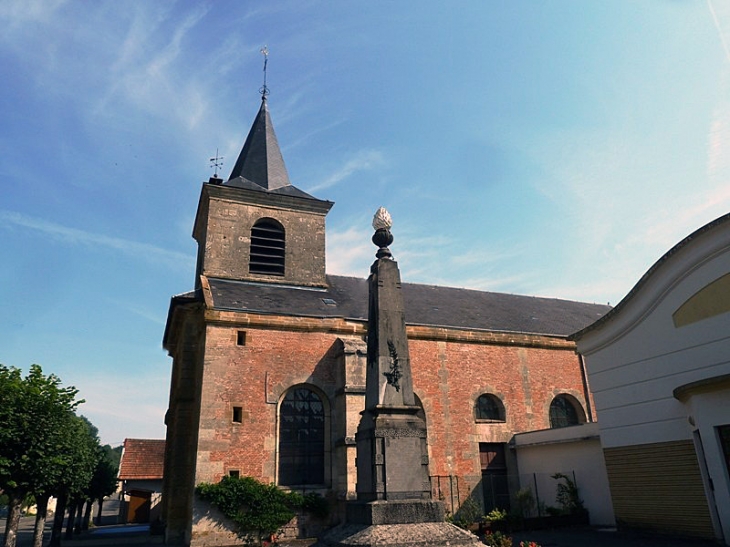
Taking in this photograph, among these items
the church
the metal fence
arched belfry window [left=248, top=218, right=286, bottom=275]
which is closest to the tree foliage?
the church

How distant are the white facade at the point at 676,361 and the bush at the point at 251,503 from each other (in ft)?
25.9

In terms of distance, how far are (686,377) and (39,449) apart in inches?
552

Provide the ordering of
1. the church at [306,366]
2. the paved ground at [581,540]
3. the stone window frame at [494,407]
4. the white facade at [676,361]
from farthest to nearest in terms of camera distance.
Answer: the stone window frame at [494,407] → the church at [306,366] → the paved ground at [581,540] → the white facade at [676,361]

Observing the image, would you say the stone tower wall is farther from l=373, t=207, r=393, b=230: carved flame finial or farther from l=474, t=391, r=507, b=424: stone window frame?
l=373, t=207, r=393, b=230: carved flame finial

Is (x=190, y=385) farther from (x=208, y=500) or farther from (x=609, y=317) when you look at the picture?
(x=609, y=317)

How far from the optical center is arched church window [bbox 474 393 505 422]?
55.8 ft

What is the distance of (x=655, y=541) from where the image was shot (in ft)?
33.6

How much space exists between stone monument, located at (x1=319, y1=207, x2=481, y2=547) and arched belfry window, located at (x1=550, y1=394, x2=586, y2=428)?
1228cm

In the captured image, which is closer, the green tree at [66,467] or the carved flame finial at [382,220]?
the carved flame finial at [382,220]

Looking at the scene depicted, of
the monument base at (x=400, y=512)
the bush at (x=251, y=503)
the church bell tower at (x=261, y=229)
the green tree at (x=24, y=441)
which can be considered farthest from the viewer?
the church bell tower at (x=261, y=229)

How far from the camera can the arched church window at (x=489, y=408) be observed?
17.0 meters

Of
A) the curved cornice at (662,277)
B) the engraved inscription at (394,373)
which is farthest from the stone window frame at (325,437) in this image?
the engraved inscription at (394,373)

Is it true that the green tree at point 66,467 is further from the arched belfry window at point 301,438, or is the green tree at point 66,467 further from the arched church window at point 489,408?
the arched church window at point 489,408

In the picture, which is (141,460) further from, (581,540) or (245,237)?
(581,540)
